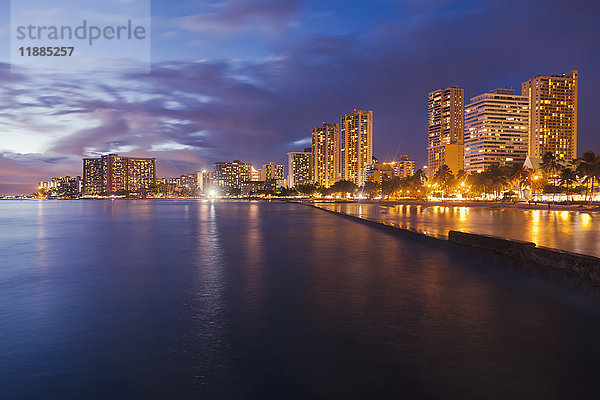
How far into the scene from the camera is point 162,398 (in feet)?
15.3

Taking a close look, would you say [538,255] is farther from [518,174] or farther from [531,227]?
[518,174]

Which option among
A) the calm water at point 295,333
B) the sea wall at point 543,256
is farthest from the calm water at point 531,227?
the calm water at point 295,333

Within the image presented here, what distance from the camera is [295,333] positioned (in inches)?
266

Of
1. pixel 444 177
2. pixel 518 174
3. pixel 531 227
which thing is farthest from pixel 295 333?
pixel 444 177

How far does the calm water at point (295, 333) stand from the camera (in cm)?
496

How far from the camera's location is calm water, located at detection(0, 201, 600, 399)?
496 cm

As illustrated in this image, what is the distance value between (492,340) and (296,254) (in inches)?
413

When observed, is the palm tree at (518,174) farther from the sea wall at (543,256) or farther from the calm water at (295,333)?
the calm water at (295,333)

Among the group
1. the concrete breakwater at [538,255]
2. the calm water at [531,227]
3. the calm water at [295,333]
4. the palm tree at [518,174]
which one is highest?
the palm tree at [518,174]

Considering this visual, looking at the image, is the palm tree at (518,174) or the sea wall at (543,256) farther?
the palm tree at (518,174)

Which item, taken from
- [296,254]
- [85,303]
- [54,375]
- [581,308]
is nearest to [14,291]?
[85,303]

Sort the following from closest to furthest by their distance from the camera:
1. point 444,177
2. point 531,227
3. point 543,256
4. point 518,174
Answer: point 543,256
point 531,227
point 518,174
point 444,177

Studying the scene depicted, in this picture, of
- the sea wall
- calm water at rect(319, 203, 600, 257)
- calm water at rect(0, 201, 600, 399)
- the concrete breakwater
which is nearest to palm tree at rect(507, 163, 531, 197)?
calm water at rect(319, 203, 600, 257)

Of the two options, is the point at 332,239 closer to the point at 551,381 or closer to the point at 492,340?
the point at 492,340
